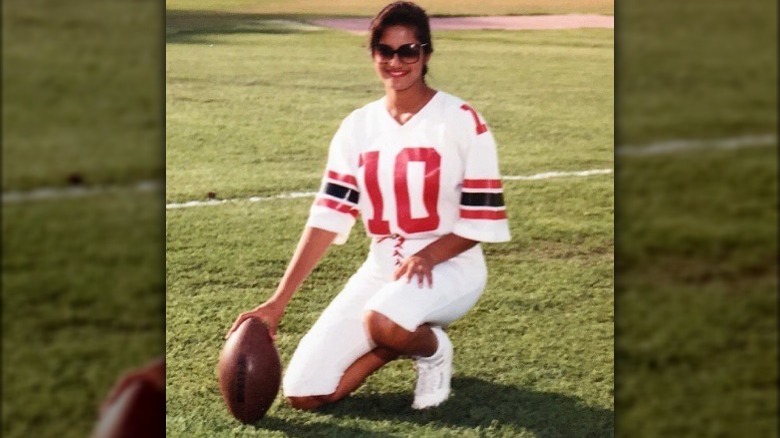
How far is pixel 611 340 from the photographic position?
2.55 meters

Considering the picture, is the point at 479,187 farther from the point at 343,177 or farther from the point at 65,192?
the point at 65,192

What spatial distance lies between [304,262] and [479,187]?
15.3 inches

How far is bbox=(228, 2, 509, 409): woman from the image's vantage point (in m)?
2.39

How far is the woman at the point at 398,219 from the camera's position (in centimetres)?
239

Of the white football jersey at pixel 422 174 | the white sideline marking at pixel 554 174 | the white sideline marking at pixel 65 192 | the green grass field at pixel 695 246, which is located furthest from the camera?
the white sideline marking at pixel 65 192

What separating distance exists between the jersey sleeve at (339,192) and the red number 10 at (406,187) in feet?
0.12

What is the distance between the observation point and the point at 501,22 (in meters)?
2.63

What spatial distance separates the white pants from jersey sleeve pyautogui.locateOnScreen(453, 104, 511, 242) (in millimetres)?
66

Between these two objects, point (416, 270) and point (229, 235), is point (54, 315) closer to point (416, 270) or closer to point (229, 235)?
point (229, 235)

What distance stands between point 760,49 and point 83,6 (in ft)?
16.2

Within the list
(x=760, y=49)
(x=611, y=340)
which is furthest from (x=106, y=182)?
(x=760, y=49)

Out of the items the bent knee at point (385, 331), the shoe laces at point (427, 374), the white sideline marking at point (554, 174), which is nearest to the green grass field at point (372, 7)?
the white sideline marking at point (554, 174)


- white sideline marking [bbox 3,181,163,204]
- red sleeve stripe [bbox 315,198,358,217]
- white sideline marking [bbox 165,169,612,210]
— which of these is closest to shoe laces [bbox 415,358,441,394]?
red sleeve stripe [bbox 315,198,358,217]

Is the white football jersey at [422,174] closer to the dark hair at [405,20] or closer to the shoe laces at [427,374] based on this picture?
the dark hair at [405,20]
